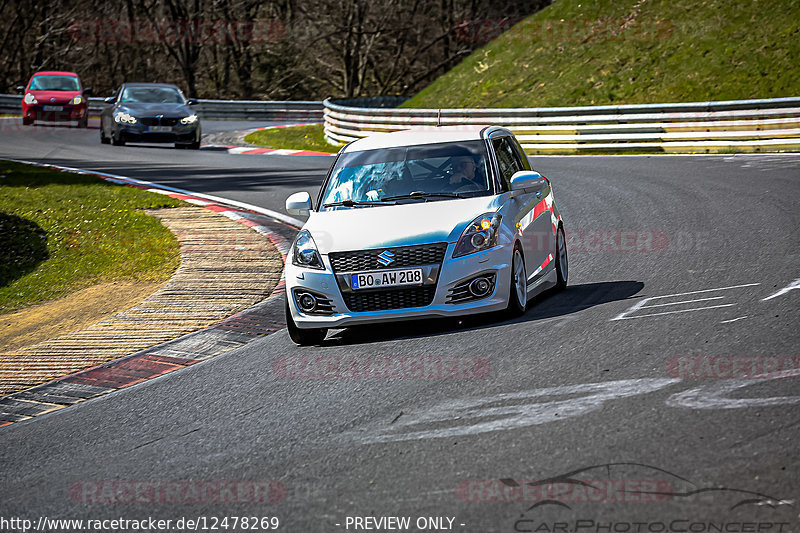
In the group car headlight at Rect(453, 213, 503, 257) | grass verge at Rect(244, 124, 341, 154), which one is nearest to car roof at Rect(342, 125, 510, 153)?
car headlight at Rect(453, 213, 503, 257)

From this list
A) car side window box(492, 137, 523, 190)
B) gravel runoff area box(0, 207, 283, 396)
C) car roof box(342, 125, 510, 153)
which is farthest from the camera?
car roof box(342, 125, 510, 153)

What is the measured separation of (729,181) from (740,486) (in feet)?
45.4

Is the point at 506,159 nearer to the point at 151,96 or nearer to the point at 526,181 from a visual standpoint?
the point at 526,181

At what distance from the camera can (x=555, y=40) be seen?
1503 inches

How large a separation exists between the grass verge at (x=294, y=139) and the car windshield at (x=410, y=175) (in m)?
19.5

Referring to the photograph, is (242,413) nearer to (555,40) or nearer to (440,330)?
(440,330)

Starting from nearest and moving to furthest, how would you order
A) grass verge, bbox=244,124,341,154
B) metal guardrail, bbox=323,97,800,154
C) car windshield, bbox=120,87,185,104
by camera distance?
metal guardrail, bbox=323,97,800,154 → car windshield, bbox=120,87,185,104 → grass verge, bbox=244,124,341,154

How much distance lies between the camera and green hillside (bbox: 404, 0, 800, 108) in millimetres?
31453

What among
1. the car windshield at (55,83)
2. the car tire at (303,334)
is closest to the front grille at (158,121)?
the car windshield at (55,83)

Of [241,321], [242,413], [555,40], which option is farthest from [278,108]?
[242,413]

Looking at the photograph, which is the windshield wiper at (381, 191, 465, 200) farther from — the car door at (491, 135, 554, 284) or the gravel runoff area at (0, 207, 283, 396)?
the gravel runoff area at (0, 207, 283, 396)

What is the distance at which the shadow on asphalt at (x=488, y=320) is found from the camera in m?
8.26

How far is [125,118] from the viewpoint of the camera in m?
26.9

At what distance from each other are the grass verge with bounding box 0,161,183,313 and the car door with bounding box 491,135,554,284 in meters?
4.24
